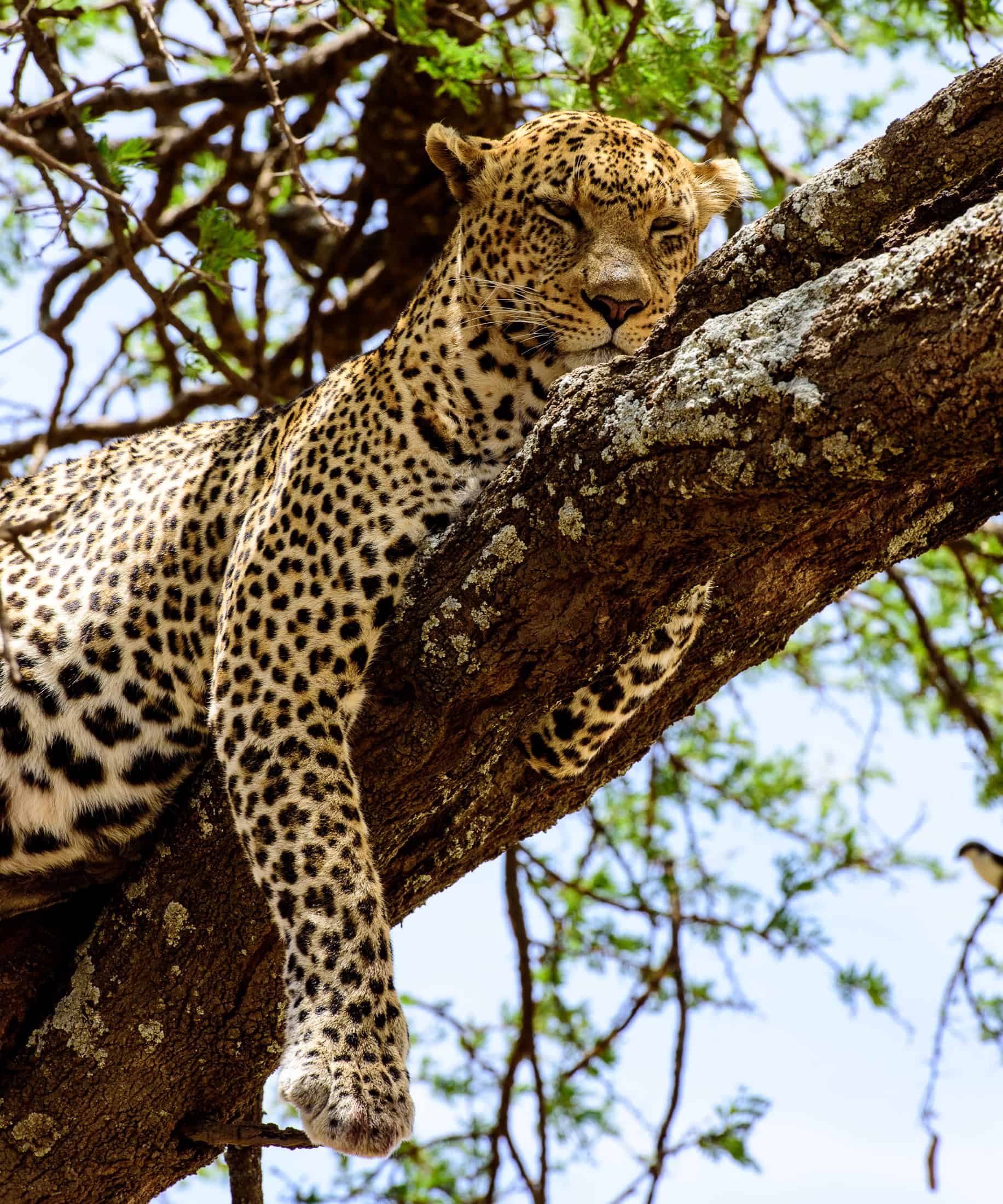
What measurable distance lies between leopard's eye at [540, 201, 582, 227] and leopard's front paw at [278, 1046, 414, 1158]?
2.63 meters

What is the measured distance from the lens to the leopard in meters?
3.76

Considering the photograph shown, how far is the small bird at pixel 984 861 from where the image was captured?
24.3 feet

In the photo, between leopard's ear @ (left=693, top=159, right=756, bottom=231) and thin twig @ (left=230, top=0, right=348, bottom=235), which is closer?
thin twig @ (left=230, top=0, right=348, bottom=235)

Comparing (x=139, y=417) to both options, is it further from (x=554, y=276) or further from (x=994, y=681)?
(x=994, y=681)

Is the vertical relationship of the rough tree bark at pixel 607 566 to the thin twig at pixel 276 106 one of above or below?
below

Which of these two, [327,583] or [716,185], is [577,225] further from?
[327,583]

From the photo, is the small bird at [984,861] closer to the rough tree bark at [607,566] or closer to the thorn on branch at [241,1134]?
the rough tree bark at [607,566]

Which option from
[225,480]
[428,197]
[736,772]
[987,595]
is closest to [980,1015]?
[987,595]

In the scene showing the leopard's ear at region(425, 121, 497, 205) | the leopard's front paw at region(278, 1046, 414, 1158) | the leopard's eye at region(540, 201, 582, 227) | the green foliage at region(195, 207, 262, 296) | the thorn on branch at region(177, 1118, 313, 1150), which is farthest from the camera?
the green foliage at region(195, 207, 262, 296)

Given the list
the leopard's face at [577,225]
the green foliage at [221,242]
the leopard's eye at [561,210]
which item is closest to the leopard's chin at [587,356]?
the leopard's face at [577,225]

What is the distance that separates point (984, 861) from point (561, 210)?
14.8 feet

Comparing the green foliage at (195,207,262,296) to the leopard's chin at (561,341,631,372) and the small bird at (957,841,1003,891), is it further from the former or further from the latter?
the small bird at (957,841,1003,891)

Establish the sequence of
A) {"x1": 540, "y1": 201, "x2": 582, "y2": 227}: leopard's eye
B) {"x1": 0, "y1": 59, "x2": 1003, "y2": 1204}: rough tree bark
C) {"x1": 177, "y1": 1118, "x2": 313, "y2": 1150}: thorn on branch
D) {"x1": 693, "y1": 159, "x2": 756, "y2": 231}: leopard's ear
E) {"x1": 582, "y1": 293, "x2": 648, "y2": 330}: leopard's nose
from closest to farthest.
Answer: {"x1": 0, "y1": 59, "x2": 1003, "y2": 1204}: rough tree bark → {"x1": 177, "y1": 1118, "x2": 313, "y2": 1150}: thorn on branch → {"x1": 582, "y1": 293, "x2": 648, "y2": 330}: leopard's nose → {"x1": 540, "y1": 201, "x2": 582, "y2": 227}: leopard's eye → {"x1": 693, "y1": 159, "x2": 756, "y2": 231}: leopard's ear

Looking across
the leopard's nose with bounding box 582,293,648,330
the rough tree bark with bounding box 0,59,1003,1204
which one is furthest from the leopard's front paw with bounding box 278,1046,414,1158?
the leopard's nose with bounding box 582,293,648,330
